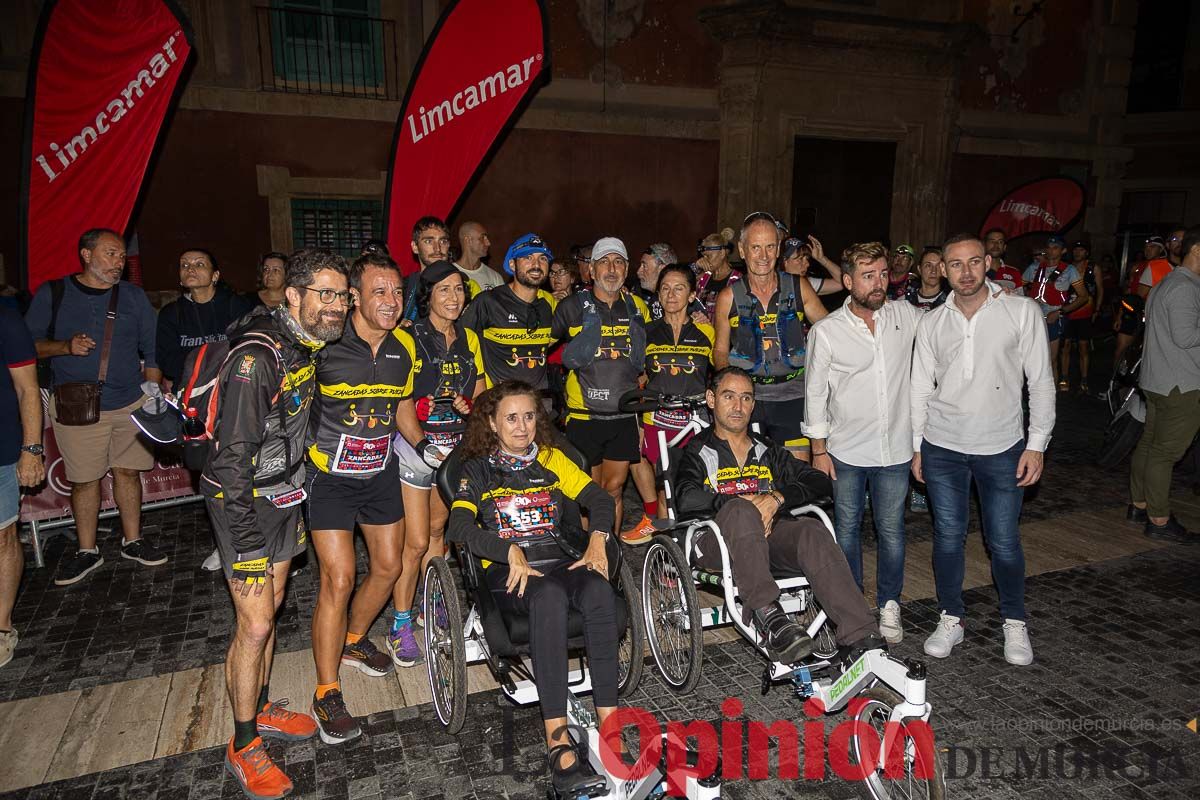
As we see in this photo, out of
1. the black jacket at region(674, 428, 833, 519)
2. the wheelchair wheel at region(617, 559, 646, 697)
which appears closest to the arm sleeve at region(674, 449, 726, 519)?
the black jacket at region(674, 428, 833, 519)

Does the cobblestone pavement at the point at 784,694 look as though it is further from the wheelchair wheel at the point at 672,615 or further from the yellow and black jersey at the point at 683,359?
the yellow and black jersey at the point at 683,359

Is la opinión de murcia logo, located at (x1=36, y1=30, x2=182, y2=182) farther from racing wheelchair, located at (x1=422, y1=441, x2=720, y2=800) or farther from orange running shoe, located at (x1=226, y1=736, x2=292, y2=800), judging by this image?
orange running shoe, located at (x1=226, y1=736, x2=292, y2=800)

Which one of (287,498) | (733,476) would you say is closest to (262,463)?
(287,498)

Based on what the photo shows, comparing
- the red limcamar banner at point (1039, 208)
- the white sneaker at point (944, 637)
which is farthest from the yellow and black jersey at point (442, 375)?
the red limcamar banner at point (1039, 208)

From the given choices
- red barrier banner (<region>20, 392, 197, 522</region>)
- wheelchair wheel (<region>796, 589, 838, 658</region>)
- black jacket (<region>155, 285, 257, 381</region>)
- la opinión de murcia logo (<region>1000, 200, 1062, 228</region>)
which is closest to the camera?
wheelchair wheel (<region>796, 589, 838, 658</region>)

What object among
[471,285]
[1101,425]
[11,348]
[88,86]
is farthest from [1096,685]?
[88,86]

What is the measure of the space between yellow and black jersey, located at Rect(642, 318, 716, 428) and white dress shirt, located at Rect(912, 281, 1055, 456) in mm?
1741

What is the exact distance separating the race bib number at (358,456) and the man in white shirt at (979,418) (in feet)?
10.1

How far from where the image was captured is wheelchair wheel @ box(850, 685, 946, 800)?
9.51 feet

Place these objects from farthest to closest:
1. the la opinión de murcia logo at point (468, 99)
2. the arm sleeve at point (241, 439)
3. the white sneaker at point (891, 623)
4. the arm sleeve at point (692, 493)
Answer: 1. the la opinión de murcia logo at point (468, 99)
2. the white sneaker at point (891, 623)
3. the arm sleeve at point (692, 493)
4. the arm sleeve at point (241, 439)

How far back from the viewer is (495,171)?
12.6 meters

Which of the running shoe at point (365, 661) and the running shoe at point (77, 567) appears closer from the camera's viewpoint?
the running shoe at point (365, 661)

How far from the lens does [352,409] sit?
3869 millimetres

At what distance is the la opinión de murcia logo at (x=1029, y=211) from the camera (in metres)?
15.3
